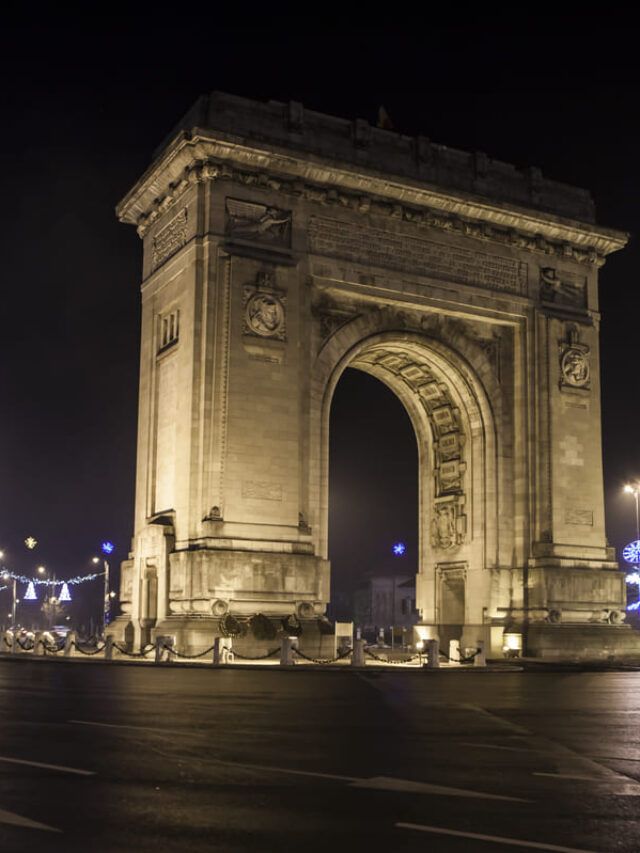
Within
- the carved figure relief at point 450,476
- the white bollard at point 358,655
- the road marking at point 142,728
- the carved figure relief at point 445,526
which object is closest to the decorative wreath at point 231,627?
the white bollard at point 358,655

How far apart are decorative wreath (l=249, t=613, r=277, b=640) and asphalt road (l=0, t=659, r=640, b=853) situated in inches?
609

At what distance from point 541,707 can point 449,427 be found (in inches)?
1136

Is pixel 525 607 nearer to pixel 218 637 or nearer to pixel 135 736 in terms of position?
pixel 218 637

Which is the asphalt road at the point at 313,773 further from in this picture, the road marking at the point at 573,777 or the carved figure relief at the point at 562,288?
the carved figure relief at the point at 562,288

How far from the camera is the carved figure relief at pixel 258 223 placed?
4034cm

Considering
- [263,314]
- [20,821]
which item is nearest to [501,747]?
[20,821]

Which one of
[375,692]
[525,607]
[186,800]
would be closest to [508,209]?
[525,607]

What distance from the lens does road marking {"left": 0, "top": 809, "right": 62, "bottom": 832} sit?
26.6 ft

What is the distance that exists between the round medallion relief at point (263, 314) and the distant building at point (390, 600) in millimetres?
87185

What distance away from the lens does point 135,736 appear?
13.6 m

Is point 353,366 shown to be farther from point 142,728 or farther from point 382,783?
point 382,783

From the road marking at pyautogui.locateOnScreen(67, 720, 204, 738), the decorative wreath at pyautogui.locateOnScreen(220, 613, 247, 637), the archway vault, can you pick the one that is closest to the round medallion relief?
the archway vault

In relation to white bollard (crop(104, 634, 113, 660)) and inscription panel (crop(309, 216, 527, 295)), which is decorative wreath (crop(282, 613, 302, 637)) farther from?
inscription panel (crop(309, 216, 527, 295))

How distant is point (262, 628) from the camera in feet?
120
